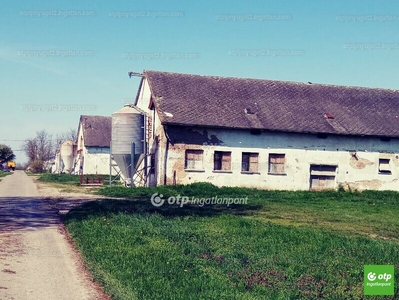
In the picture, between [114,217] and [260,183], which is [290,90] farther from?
[114,217]

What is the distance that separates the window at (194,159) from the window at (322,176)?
21.3ft

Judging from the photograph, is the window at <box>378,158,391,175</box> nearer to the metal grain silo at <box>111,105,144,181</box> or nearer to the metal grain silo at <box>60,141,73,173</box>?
the metal grain silo at <box>111,105,144,181</box>

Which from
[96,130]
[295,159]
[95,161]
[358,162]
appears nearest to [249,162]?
[295,159]

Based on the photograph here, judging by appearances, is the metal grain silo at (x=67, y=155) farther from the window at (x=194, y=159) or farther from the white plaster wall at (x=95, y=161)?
the window at (x=194, y=159)

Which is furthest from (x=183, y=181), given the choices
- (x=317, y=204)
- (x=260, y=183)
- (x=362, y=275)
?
(x=362, y=275)

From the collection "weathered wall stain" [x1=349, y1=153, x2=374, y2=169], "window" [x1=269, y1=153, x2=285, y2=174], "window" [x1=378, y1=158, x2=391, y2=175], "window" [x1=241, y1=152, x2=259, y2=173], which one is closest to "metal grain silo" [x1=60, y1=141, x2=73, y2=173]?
"window" [x1=241, y1=152, x2=259, y2=173]

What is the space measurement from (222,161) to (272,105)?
5.35m

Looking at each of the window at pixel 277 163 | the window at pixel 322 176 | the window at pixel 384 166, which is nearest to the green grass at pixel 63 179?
the window at pixel 277 163

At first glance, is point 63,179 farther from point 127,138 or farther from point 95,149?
A: point 127,138

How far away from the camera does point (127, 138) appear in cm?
2834

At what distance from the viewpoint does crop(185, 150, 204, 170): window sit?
2594cm

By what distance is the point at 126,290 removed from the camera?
6547 mm

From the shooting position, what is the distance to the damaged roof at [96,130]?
54.4 meters

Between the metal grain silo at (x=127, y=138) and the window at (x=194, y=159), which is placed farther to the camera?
the metal grain silo at (x=127, y=138)
